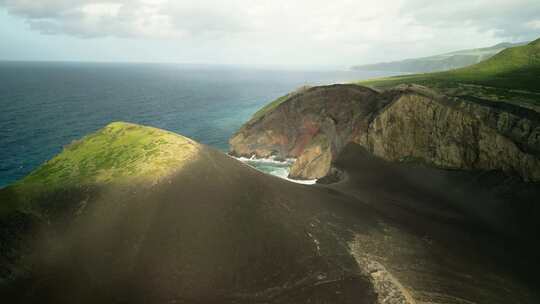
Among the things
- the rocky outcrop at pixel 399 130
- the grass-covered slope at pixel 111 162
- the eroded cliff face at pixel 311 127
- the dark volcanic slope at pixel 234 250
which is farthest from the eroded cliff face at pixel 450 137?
the grass-covered slope at pixel 111 162

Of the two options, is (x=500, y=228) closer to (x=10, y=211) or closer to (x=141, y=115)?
(x=10, y=211)

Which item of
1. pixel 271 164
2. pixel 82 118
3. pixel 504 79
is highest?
pixel 504 79

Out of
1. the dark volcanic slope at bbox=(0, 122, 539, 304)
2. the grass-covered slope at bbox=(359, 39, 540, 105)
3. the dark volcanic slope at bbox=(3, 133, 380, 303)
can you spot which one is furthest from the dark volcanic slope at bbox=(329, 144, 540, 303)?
the grass-covered slope at bbox=(359, 39, 540, 105)

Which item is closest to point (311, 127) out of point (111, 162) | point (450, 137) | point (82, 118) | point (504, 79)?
point (450, 137)

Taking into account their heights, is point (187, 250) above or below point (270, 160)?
above

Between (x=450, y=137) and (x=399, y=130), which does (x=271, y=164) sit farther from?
(x=450, y=137)

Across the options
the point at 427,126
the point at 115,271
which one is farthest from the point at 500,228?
the point at 115,271
